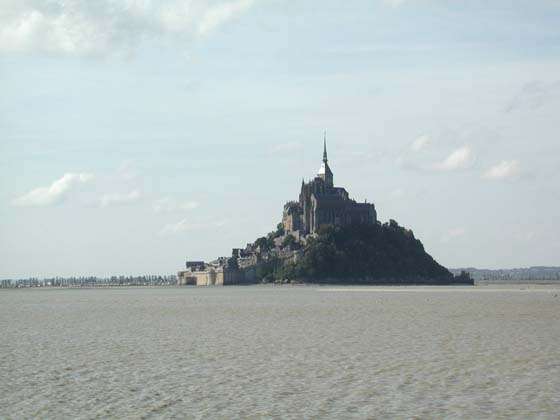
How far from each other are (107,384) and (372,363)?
1009 cm

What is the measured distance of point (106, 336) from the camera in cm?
4750

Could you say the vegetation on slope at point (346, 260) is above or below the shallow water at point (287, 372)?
above

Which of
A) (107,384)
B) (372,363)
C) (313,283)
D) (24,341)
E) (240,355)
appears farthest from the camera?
(313,283)

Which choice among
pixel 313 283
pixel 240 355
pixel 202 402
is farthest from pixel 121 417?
pixel 313 283

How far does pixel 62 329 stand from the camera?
5434cm

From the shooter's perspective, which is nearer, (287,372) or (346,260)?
(287,372)

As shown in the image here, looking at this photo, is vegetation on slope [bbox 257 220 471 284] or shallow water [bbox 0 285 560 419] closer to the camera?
shallow water [bbox 0 285 560 419]

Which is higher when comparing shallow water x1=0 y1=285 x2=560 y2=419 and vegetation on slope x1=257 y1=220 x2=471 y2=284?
vegetation on slope x1=257 y1=220 x2=471 y2=284

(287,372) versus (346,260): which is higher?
(346,260)

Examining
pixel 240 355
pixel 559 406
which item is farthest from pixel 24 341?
pixel 559 406

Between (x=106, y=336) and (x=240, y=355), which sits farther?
(x=106, y=336)

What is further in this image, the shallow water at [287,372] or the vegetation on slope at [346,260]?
the vegetation on slope at [346,260]

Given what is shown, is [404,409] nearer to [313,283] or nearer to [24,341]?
[24,341]

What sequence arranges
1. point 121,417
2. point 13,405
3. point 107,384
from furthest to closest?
point 107,384
point 13,405
point 121,417
